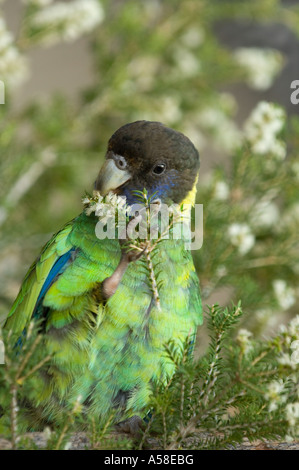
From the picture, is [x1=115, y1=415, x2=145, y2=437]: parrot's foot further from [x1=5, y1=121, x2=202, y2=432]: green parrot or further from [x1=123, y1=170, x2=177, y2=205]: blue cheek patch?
[x1=123, y1=170, x2=177, y2=205]: blue cheek patch

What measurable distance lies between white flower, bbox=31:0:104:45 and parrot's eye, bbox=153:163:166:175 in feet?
1.22

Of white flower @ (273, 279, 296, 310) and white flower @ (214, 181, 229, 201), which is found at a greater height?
white flower @ (214, 181, 229, 201)

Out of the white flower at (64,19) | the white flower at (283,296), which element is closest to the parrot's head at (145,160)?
the white flower at (283,296)

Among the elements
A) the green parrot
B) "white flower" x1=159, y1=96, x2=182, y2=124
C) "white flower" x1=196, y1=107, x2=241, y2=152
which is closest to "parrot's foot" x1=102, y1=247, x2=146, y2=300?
the green parrot

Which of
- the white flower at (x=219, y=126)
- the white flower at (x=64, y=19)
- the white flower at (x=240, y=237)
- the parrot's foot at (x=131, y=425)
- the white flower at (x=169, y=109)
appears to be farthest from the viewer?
the white flower at (x=219, y=126)

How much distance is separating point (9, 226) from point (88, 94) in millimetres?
377

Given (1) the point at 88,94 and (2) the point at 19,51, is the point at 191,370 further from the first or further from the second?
(1) the point at 88,94

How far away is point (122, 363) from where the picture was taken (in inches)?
21.6

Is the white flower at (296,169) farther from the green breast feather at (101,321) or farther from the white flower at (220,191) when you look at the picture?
the green breast feather at (101,321)

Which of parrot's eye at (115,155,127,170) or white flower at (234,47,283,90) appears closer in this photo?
parrot's eye at (115,155,127,170)

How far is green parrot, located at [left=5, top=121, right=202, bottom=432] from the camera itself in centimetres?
52

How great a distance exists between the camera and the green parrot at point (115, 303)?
520 mm

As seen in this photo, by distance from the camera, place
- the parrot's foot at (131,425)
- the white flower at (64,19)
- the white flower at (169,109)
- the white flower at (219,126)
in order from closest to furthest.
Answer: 1. the parrot's foot at (131,425)
2. the white flower at (64,19)
3. the white flower at (169,109)
4. the white flower at (219,126)

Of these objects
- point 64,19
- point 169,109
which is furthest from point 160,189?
point 169,109
